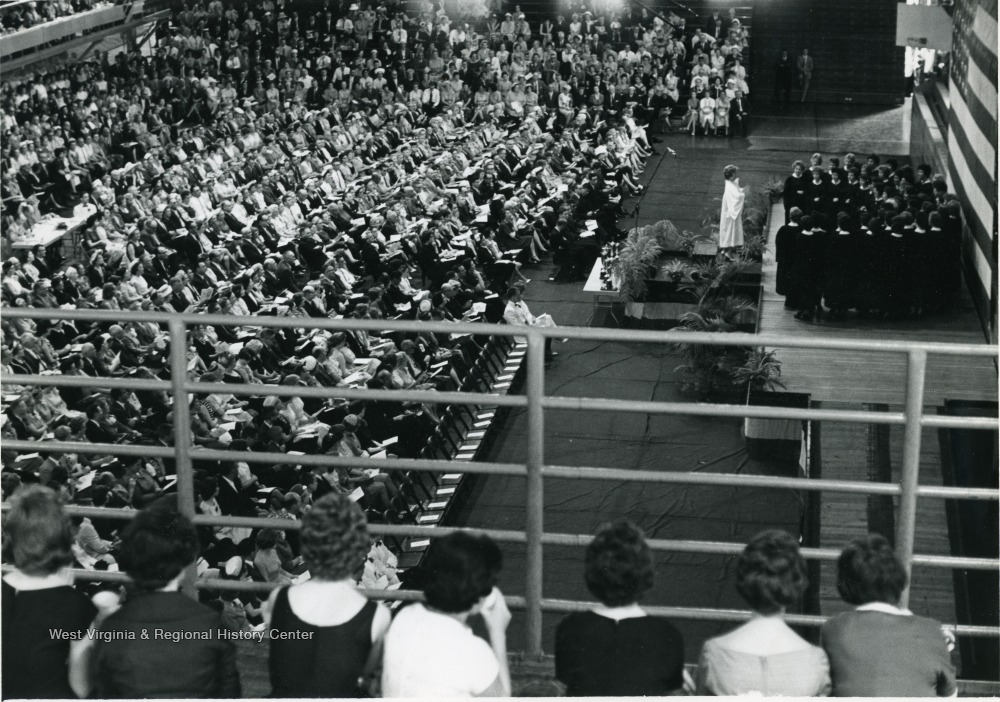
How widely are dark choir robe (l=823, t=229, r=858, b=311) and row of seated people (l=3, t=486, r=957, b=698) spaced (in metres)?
14.1

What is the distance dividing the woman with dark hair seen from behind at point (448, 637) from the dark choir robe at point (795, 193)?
17872 millimetres

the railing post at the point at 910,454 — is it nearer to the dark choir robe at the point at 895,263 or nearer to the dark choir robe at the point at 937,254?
the dark choir robe at the point at 895,263

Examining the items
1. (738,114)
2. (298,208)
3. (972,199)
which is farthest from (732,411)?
(738,114)

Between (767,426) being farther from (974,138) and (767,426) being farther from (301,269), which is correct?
(301,269)

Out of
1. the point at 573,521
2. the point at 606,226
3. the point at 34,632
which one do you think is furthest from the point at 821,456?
the point at 606,226

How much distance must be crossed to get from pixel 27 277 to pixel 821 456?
15.6m

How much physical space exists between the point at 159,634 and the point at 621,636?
1391 millimetres

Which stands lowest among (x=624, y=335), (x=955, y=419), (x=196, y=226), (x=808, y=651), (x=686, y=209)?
(x=686, y=209)

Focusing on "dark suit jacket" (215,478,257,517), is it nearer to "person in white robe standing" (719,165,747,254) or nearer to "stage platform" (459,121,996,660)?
"stage platform" (459,121,996,660)

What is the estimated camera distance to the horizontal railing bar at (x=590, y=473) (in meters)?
4.12

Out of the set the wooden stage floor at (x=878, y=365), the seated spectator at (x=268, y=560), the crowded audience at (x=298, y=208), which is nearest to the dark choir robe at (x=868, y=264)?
the wooden stage floor at (x=878, y=365)

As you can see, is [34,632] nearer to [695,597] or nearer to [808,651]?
[808,651]

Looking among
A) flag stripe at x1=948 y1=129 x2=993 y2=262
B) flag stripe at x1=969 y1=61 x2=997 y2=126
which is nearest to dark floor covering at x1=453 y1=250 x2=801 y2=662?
flag stripe at x1=948 y1=129 x2=993 y2=262

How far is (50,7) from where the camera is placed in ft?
129
